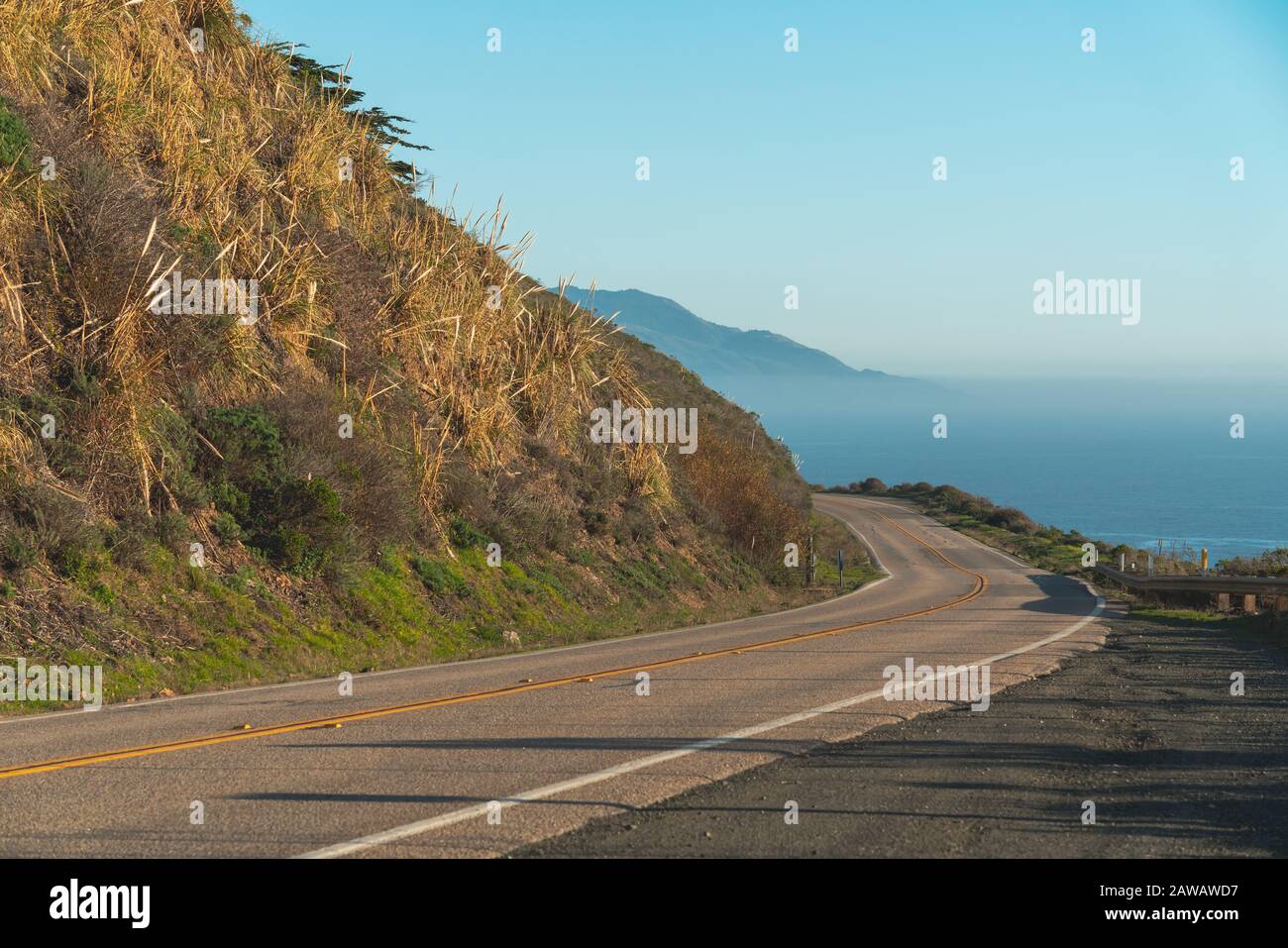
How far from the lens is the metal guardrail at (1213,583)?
2355 centimetres

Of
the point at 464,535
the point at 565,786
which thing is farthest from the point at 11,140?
the point at 565,786

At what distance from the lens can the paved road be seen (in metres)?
6.91

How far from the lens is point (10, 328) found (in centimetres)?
1606

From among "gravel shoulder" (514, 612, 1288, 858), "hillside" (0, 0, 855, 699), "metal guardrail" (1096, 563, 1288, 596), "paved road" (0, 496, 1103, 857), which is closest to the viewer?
"gravel shoulder" (514, 612, 1288, 858)

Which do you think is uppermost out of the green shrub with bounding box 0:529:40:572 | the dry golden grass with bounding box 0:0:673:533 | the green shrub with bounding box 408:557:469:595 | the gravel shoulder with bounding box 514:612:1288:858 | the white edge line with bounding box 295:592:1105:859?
the dry golden grass with bounding box 0:0:673:533

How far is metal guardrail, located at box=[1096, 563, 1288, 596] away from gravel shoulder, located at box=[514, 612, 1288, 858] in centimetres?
1213

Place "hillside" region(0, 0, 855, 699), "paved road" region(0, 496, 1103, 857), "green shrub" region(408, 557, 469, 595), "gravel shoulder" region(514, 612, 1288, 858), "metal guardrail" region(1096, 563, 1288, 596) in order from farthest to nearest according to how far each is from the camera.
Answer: "metal guardrail" region(1096, 563, 1288, 596)
"green shrub" region(408, 557, 469, 595)
"hillside" region(0, 0, 855, 699)
"paved road" region(0, 496, 1103, 857)
"gravel shoulder" region(514, 612, 1288, 858)

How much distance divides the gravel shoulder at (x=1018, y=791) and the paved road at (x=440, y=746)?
431mm

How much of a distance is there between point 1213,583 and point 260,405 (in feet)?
64.7

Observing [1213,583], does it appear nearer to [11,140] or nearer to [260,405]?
[260,405]

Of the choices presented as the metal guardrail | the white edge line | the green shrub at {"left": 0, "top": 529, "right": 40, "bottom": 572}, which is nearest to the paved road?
the white edge line

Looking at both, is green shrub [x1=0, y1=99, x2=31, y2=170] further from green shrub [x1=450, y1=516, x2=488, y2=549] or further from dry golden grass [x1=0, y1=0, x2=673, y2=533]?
green shrub [x1=450, y1=516, x2=488, y2=549]

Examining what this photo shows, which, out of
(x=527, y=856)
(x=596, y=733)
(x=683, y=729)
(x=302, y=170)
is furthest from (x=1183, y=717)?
(x=302, y=170)
